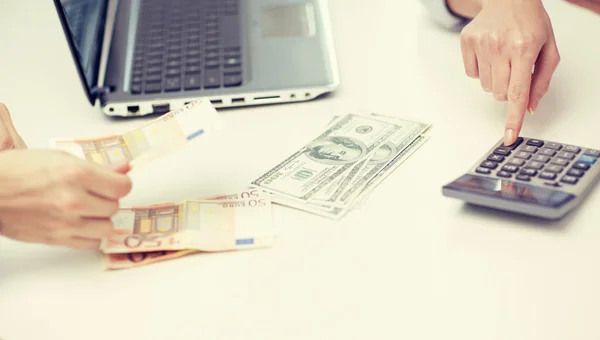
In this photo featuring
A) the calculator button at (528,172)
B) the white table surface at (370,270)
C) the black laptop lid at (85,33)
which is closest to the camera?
the white table surface at (370,270)

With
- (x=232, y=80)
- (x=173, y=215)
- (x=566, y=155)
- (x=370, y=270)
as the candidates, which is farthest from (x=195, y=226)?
(x=566, y=155)

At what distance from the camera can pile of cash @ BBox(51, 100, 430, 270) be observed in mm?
571

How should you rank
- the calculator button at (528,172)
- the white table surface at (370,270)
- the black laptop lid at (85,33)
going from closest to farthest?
the white table surface at (370,270) < the calculator button at (528,172) < the black laptop lid at (85,33)

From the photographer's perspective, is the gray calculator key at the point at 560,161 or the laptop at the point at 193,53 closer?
the gray calculator key at the point at 560,161

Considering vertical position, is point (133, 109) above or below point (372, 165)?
above

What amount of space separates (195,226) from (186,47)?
35 centimetres

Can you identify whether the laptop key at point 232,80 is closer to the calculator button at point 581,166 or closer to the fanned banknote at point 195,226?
the fanned banknote at point 195,226

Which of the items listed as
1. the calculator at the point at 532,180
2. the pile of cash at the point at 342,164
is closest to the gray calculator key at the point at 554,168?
the calculator at the point at 532,180

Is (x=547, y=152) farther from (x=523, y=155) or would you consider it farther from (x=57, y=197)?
(x=57, y=197)

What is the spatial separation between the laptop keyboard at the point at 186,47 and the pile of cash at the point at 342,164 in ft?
0.55

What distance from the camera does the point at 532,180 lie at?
580 mm

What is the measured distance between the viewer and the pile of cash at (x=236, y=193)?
571 mm

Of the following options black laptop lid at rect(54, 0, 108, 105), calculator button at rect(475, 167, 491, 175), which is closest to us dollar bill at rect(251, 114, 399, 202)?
calculator button at rect(475, 167, 491, 175)

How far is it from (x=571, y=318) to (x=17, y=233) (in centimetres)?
48
